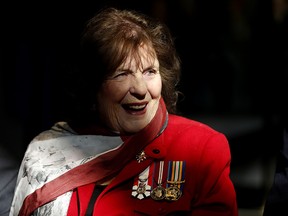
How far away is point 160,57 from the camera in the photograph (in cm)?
300

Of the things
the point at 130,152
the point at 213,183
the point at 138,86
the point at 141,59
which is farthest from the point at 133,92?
the point at 213,183

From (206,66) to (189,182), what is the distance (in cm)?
226

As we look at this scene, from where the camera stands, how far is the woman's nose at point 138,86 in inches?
112

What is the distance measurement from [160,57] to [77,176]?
58cm

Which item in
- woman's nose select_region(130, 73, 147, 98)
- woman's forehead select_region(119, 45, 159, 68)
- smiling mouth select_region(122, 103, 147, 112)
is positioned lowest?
smiling mouth select_region(122, 103, 147, 112)

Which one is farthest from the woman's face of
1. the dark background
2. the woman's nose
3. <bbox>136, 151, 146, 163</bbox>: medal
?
the dark background

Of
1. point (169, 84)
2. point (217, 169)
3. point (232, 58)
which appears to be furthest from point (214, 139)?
point (232, 58)

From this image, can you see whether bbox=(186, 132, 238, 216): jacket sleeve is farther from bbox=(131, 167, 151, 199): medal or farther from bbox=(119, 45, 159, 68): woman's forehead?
bbox=(119, 45, 159, 68): woman's forehead

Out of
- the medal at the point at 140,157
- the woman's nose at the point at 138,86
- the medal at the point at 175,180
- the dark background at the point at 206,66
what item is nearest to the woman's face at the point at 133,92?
the woman's nose at the point at 138,86

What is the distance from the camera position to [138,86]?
2.84m

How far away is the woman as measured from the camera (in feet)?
9.16

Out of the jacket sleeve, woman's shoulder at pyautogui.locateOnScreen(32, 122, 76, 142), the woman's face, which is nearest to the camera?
the jacket sleeve

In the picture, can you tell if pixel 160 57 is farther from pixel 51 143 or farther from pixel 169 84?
pixel 51 143

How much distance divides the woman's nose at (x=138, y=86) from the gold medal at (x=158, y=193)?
0.36m
